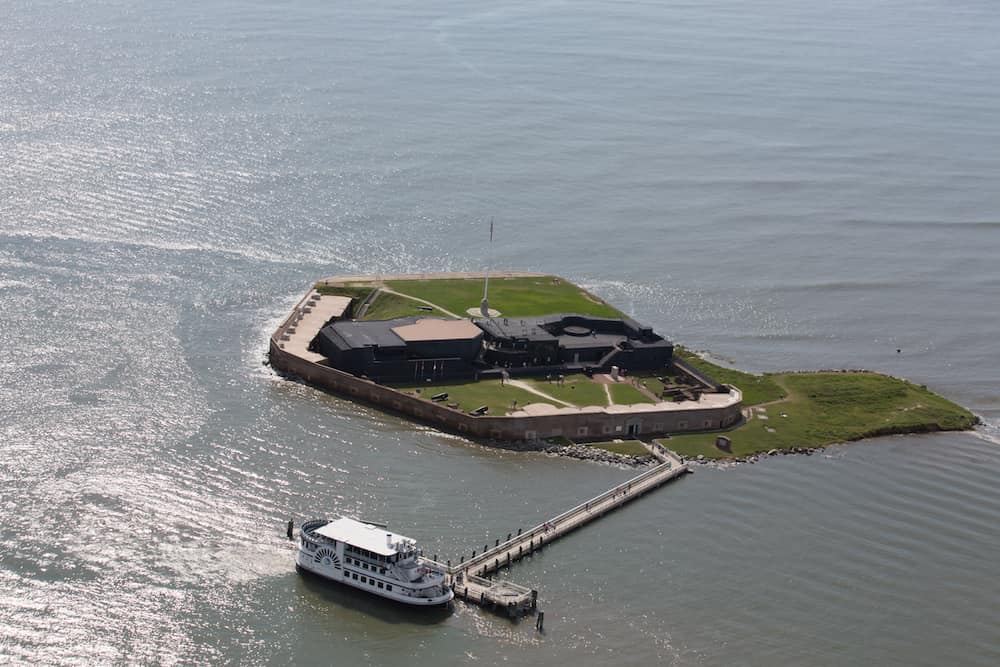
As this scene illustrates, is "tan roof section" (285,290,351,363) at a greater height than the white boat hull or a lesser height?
greater

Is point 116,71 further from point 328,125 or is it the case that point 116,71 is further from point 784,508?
point 784,508

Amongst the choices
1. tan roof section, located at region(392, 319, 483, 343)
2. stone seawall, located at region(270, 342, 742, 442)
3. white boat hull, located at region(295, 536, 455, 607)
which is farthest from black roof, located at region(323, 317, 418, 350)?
white boat hull, located at region(295, 536, 455, 607)

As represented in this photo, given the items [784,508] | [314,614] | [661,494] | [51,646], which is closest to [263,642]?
[314,614]

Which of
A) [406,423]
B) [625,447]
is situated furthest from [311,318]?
[625,447]

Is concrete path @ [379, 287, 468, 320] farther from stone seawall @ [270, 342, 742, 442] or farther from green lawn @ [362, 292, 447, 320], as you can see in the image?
stone seawall @ [270, 342, 742, 442]

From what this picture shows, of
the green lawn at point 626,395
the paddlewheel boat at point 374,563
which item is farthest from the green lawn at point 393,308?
the paddlewheel boat at point 374,563

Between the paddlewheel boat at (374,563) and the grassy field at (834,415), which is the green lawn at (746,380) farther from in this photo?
the paddlewheel boat at (374,563)
